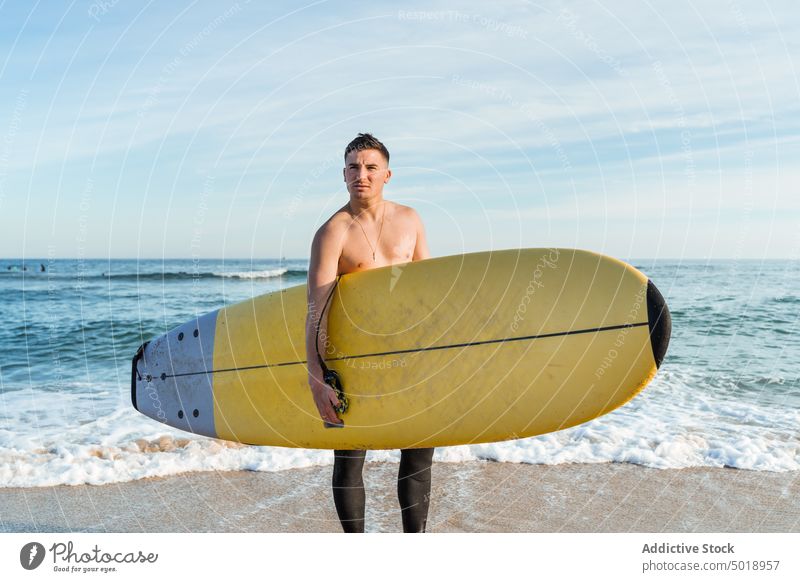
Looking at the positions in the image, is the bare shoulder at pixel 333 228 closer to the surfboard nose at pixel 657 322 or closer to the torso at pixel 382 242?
the torso at pixel 382 242

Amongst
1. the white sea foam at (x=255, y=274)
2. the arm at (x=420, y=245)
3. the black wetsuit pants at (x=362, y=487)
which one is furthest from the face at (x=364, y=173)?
the white sea foam at (x=255, y=274)

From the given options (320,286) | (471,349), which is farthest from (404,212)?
(471,349)

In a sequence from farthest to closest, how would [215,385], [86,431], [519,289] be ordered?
[86,431], [215,385], [519,289]

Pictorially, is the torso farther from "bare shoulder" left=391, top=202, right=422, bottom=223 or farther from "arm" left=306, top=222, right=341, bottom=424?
"arm" left=306, top=222, right=341, bottom=424

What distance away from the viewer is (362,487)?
2904mm

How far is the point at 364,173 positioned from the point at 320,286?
491 mm

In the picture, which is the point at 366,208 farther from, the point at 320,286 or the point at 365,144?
the point at 320,286

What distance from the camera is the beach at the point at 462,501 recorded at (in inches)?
146

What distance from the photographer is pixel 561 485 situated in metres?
4.24

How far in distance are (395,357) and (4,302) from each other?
50.2 feet

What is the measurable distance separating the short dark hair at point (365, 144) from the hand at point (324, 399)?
94cm

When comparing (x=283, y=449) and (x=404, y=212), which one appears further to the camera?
(x=283, y=449)
